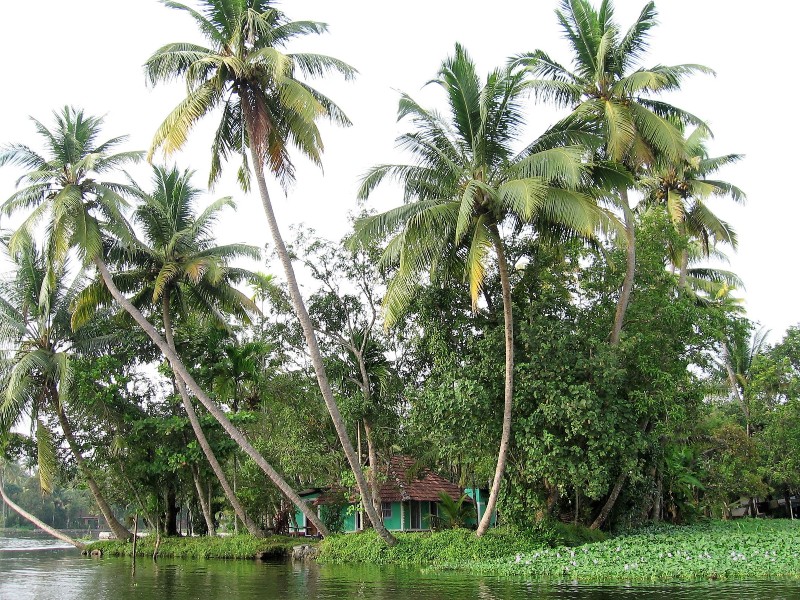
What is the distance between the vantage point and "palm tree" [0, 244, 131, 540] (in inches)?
950

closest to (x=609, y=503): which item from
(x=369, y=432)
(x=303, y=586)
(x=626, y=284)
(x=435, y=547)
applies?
(x=435, y=547)

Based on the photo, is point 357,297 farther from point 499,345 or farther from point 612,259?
point 612,259

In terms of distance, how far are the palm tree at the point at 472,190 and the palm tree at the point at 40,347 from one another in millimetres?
12790

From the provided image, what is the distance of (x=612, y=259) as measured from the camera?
2056 cm

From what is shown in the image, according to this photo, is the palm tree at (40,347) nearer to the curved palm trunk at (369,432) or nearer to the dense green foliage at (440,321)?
the dense green foliage at (440,321)

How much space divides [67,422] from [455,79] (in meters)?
18.8

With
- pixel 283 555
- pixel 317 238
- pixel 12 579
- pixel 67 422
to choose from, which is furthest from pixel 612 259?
pixel 67 422

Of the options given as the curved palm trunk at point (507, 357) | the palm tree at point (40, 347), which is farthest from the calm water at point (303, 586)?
the palm tree at point (40, 347)

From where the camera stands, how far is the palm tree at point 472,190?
1597 cm

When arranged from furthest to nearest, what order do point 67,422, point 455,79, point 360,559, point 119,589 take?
1. point 67,422
2. point 360,559
3. point 455,79
4. point 119,589

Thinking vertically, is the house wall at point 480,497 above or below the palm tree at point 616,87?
below

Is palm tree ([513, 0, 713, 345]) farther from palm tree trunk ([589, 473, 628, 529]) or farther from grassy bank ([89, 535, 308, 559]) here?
grassy bank ([89, 535, 308, 559])

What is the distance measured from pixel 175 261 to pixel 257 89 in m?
8.19

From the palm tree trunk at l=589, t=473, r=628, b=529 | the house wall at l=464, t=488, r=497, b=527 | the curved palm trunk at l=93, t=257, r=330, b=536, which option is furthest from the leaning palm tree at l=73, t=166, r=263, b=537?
the palm tree trunk at l=589, t=473, r=628, b=529
